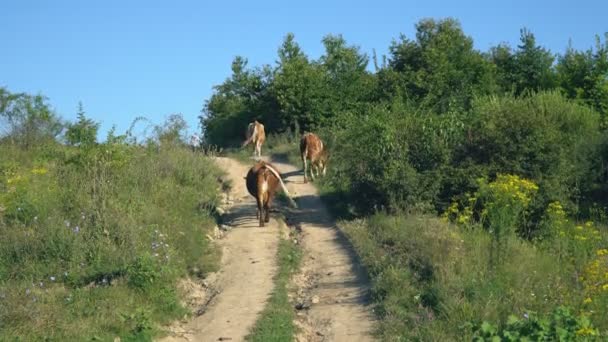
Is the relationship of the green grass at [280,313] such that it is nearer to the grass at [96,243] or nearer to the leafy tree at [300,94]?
the grass at [96,243]

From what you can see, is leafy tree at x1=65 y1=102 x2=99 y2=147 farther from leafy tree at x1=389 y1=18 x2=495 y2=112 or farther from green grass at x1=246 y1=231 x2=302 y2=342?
leafy tree at x1=389 y1=18 x2=495 y2=112

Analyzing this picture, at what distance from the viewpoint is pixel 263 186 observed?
1881cm

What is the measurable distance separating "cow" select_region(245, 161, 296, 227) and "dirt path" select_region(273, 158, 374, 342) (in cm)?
83

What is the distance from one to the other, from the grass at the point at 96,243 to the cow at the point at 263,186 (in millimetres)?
1216

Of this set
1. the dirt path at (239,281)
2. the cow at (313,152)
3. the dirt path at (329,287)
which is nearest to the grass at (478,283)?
the dirt path at (329,287)

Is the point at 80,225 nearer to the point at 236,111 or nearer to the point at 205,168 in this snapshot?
the point at 205,168

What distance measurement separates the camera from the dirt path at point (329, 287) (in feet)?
37.3

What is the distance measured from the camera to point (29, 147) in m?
23.5

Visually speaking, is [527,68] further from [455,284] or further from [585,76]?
[455,284]

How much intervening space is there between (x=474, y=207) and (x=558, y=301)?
7016 mm

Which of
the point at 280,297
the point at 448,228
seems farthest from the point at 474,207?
the point at 280,297

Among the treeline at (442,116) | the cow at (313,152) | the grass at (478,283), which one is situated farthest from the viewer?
the cow at (313,152)

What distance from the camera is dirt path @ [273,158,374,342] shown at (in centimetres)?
1137

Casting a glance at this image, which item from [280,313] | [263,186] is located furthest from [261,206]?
[280,313]
